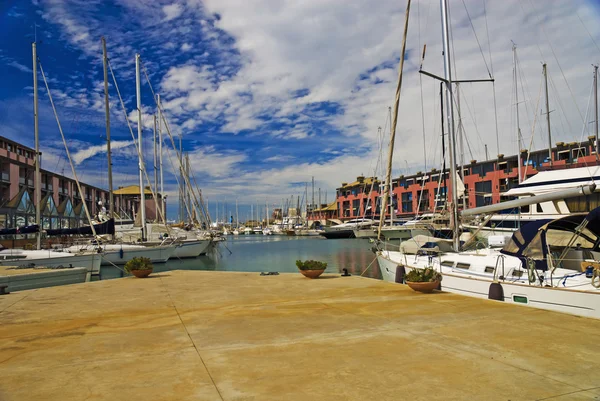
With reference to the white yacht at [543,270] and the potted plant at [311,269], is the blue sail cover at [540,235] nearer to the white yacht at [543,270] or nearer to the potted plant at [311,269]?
the white yacht at [543,270]

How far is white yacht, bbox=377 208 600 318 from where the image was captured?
1264 centimetres

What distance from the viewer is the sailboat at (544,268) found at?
1269cm

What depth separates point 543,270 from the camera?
46.6 feet

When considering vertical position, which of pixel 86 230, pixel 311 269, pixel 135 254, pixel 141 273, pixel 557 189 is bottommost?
pixel 135 254

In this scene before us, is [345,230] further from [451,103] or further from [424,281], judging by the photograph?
[424,281]

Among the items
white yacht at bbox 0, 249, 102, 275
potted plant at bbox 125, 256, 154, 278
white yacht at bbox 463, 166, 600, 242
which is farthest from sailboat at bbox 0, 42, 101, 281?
white yacht at bbox 463, 166, 600, 242

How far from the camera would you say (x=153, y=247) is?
1654 inches

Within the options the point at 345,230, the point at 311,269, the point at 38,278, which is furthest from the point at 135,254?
the point at 345,230

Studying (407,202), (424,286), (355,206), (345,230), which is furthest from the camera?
(355,206)

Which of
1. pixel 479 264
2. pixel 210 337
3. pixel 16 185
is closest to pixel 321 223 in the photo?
pixel 16 185

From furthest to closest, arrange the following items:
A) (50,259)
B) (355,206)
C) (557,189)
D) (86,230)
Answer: (355,206), (86,230), (557,189), (50,259)

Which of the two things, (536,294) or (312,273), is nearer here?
(536,294)

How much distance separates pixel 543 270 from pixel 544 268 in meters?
0.08

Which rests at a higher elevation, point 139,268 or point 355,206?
point 355,206
